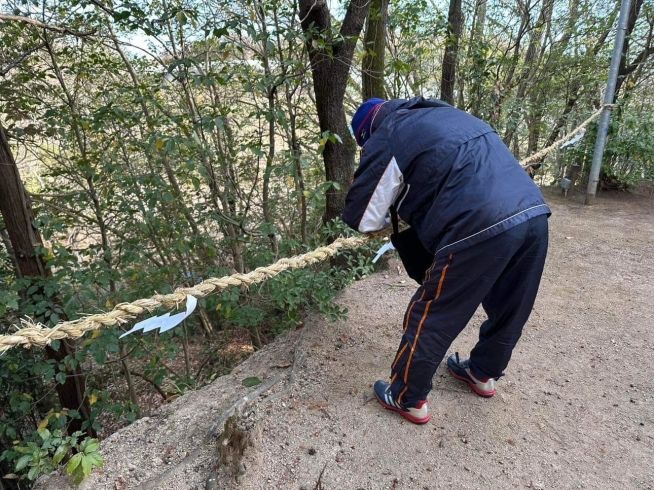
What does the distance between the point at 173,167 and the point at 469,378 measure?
134 inches

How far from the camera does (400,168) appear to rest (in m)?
1.64

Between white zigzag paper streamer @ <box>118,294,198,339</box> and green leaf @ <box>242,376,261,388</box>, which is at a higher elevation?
white zigzag paper streamer @ <box>118,294,198,339</box>

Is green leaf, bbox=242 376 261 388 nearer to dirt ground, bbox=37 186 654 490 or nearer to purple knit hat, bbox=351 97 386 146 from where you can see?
dirt ground, bbox=37 186 654 490

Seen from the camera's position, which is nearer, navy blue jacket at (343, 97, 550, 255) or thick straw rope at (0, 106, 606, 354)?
thick straw rope at (0, 106, 606, 354)

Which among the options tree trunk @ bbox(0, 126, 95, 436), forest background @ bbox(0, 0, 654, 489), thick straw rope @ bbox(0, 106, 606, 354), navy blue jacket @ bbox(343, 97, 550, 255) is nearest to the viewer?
thick straw rope @ bbox(0, 106, 606, 354)

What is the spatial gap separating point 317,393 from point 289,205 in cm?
229

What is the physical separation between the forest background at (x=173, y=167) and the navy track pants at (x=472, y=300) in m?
0.87

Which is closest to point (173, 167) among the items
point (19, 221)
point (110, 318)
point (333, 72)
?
point (19, 221)

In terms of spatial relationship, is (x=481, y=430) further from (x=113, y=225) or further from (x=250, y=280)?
(x=113, y=225)

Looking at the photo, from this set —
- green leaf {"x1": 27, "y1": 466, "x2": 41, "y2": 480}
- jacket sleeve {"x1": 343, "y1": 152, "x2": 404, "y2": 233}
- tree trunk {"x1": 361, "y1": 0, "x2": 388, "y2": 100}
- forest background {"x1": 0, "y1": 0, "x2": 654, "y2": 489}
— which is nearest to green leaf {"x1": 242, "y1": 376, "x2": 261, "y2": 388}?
forest background {"x1": 0, "y1": 0, "x2": 654, "y2": 489}

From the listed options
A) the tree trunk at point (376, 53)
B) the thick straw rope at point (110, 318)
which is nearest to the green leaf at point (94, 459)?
the thick straw rope at point (110, 318)

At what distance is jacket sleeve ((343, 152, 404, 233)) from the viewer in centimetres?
167

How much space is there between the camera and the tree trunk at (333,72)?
2.77 metres

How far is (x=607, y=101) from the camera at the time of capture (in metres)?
4.93
